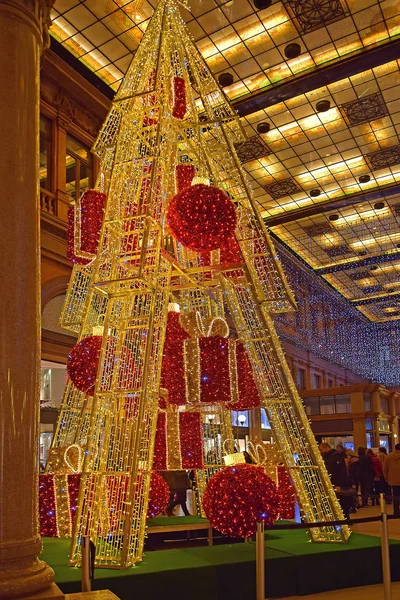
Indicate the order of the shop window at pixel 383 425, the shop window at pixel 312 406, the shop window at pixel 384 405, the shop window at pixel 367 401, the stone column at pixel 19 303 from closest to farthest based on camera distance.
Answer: the stone column at pixel 19 303 < the shop window at pixel 367 401 < the shop window at pixel 383 425 < the shop window at pixel 312 406 < the shop window at pixel 384 405

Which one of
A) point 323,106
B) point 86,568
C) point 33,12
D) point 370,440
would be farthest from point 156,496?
point 370,440

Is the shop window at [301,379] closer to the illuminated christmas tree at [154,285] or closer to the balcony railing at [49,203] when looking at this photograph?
the balcony railing at [49,203]

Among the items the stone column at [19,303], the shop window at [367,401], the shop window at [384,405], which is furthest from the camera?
the shop window at [384,405]

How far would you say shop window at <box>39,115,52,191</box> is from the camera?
11.3 meters

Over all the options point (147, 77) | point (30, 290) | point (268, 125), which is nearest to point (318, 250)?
point (268, 125)

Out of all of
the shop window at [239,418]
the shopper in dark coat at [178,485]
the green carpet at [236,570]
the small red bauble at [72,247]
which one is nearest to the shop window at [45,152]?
the shopper in dark coat at [178,485]

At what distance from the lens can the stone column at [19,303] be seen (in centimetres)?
269

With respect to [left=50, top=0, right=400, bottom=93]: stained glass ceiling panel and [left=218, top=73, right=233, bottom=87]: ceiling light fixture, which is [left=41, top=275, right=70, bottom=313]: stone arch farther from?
[left=218, top=73, right=233, bottom=87]: ceiling light fixture

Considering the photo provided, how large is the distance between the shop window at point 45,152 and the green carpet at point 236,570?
→ 7.79m

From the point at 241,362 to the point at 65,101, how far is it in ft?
28.8

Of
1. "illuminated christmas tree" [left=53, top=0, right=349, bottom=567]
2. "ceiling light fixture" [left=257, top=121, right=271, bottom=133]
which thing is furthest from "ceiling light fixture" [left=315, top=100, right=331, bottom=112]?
"illuminated christmas tree" [left=53, top=0, right=349, bottom=567]

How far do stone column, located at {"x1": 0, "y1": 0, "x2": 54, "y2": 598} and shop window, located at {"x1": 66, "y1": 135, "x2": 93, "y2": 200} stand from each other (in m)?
9.09

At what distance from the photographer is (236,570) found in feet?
13.4

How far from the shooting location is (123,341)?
4.39 meters
